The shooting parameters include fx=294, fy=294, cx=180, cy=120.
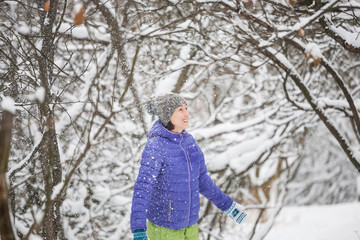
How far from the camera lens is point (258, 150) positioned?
3.89 metres

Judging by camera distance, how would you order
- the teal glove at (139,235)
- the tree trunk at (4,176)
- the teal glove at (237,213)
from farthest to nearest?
the teal glove at (237,213)
the teal glove at (139,235)
the tree trunk at (4,176)

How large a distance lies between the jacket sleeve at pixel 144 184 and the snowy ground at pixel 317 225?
361 cm

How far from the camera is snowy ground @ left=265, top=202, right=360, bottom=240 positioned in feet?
17.2

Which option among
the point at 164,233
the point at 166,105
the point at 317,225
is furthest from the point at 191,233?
the point at 317,225

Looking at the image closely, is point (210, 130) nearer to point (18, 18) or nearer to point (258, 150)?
point (258, 150)

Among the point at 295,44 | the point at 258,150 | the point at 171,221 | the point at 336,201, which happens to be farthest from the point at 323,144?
the point at 171,221

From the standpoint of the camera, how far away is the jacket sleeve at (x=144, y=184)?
5.80 feet

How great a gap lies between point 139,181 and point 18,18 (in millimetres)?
1949

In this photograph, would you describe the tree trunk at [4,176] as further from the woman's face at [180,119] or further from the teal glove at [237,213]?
the teal glove at [237,213]

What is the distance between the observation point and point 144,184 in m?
1.90

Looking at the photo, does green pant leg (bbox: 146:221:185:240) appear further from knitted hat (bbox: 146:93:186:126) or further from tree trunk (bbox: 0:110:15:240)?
tree trunk (bbox: 0:110:15:240)

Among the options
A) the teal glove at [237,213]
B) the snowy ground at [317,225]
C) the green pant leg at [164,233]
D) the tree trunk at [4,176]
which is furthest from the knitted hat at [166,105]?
the snowy ground at [317,225]

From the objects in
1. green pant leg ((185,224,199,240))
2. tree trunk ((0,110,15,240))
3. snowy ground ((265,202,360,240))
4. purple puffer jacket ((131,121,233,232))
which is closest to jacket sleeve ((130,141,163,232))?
purple puffer jacket ((131,121,233,232))

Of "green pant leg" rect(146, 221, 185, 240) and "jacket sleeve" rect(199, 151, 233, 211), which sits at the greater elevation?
"jacket sleeve" rect(199, 151, 233, 211)
